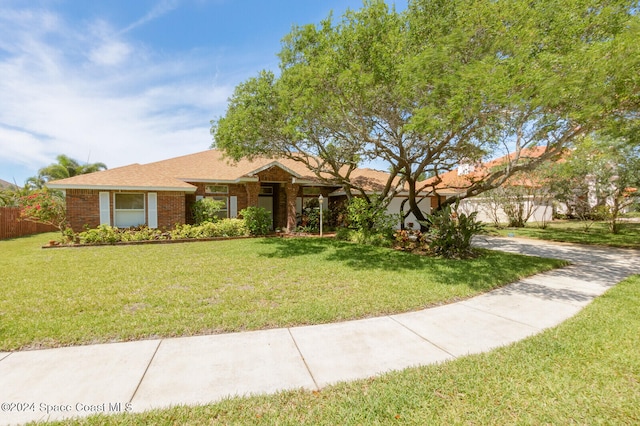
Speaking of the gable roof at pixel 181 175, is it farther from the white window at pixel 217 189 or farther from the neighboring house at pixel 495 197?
the neighboring house at pixel 495 197

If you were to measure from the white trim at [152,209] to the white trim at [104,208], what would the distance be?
1752 millimetres

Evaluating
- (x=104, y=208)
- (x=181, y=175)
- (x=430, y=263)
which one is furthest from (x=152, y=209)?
(x=430, y=263)

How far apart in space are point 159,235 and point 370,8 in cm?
1263

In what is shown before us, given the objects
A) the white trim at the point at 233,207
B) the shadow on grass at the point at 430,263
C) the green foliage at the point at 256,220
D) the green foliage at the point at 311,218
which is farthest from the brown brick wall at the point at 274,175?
the shadow on grass at the point at 430,263

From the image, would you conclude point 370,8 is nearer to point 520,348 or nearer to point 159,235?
point 520,348

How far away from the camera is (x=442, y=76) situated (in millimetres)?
6797

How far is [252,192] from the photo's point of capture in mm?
16234

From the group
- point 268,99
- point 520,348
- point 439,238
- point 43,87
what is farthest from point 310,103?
point 43,87

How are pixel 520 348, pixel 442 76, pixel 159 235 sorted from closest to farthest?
1. pixel 520 348
2. pixel 442 76
3. pixel 159 235

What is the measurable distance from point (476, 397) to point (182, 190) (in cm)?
1490

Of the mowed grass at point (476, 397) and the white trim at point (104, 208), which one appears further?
the white trim at point (104, 208)

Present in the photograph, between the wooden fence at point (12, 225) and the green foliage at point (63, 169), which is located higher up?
the green foliage at point (63, 169)

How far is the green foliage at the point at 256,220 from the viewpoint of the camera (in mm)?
14859

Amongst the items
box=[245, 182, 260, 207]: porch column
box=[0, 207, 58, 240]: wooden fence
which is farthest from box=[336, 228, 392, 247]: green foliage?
box=[0, 207, 58, 240]: wooden fence
